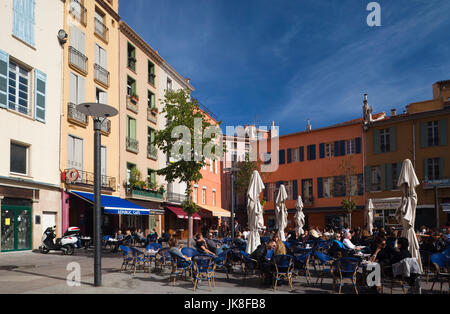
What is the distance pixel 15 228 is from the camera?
18.0 meters

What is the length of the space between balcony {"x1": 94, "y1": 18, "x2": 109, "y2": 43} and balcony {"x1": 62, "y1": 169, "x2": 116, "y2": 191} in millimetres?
8593

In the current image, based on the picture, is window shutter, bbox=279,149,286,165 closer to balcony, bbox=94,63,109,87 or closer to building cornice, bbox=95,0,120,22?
building cornice, bbox=95,0,120,22

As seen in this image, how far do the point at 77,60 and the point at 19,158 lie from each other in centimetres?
692

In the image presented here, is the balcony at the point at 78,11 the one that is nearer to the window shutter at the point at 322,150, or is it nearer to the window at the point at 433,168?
the window shutter at the point at 322,150

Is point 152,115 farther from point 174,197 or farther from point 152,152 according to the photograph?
point 174,197

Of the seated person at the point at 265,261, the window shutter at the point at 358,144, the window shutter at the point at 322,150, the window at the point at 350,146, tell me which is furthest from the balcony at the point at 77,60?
the window shutter at the point at 358,144

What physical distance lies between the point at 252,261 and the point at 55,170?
13.3 m

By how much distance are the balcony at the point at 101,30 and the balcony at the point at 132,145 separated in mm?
6492

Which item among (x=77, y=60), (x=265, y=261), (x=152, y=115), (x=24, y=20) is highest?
(x=24, y=20)

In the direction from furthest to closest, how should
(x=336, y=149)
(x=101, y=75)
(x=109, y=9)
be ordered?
(x=336, y=149) < (x=109, y=9) < (x=101, y=75)

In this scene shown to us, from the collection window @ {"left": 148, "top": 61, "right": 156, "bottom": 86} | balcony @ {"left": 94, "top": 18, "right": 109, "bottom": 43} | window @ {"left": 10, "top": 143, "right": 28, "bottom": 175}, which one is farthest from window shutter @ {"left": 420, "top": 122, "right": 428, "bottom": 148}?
window @ {"left": 10, "top": 143, "right": 28, "bottom": 175}

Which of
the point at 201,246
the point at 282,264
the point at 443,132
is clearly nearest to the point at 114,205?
the point at 201,246

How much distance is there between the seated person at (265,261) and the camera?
10211 millimetres

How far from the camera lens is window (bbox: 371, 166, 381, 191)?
122 ft
